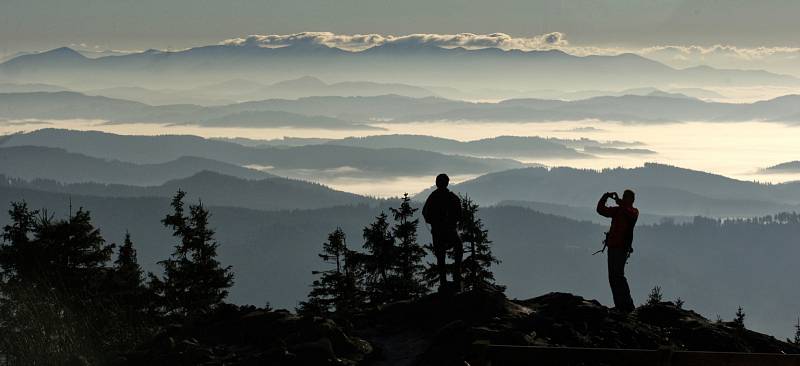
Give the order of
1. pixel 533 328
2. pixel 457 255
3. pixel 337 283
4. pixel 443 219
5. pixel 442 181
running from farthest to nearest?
pixel 337 283 < pixel 457 255 < pixel 443 219 < pixel 442 181 < pixel 533 328

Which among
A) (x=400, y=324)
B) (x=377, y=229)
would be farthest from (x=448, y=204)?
(x=377, y=229)

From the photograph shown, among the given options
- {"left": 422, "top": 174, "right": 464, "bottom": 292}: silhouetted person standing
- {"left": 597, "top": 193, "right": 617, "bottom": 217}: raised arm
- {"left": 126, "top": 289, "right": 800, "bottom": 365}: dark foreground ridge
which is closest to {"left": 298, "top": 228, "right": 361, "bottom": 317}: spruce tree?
{"left": 422, "top": 174, "right": 464, "bottom": 292}: silhouetted person standing

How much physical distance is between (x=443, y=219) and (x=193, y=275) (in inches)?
951

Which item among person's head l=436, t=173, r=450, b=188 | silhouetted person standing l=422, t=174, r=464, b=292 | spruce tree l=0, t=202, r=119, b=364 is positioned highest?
person's head l=436, t=173, r=450, b=188

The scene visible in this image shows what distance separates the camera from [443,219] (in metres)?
23.8

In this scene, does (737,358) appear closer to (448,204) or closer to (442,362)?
(442,362)

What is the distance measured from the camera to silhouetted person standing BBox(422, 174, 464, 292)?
2372cm

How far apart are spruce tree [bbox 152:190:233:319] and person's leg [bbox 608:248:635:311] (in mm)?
23582

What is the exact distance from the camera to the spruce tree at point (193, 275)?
→ 144 ft

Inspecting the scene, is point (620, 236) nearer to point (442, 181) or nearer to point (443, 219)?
point (443, 219)

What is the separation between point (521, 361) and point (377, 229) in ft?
107

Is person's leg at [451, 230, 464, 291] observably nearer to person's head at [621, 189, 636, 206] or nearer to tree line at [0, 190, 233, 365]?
person's head at [621, 189, 636, 206]

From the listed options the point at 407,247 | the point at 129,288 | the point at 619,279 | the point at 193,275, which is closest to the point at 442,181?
the point at 619,279

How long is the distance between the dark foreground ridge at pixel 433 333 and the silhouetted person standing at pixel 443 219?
5.24 feet
